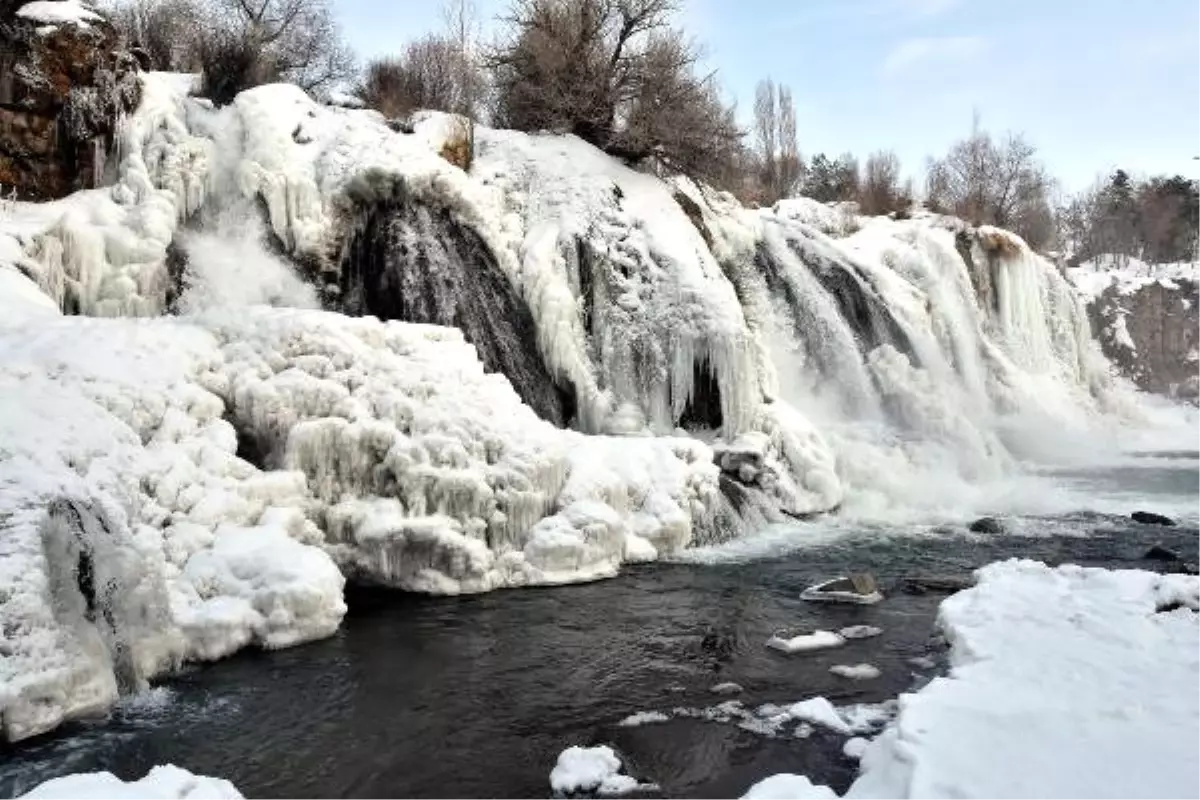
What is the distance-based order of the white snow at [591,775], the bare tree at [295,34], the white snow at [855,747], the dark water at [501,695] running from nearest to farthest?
1. the white snow at [591,775]
2. the dark water at [501,695]
3. the white snow at [855,747]
4. the bare tree at [295,34]

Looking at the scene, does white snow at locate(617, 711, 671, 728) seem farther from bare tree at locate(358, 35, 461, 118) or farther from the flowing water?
bare tree at locate(358, 35, 461, 118)

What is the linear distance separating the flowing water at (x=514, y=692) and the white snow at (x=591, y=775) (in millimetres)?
116

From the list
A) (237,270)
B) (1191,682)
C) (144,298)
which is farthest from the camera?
(237,270)

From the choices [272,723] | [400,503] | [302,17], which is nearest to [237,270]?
[400,503]

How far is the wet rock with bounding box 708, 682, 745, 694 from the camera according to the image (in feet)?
19.7

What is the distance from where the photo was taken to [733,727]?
213 inches

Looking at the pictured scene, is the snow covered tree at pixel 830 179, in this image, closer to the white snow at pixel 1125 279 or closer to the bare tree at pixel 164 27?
the white snow at pixel 1125 279

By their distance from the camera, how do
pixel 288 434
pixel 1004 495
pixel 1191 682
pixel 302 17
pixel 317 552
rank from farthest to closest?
1. pixel 302 17
2. pixel 1004 495
3. pixel 288 434
4. pixel 317 552
5. pixel 1191 682

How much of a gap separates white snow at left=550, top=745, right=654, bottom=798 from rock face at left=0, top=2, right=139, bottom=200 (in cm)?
953

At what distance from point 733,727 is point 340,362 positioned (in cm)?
490

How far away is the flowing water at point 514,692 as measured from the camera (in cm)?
482

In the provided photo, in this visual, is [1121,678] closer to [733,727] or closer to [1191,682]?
[1191,682]

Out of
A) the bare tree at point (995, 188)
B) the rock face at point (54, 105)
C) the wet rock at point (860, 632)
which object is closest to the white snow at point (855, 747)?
the wet rock at point (860, 632)

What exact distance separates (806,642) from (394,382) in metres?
4.32
